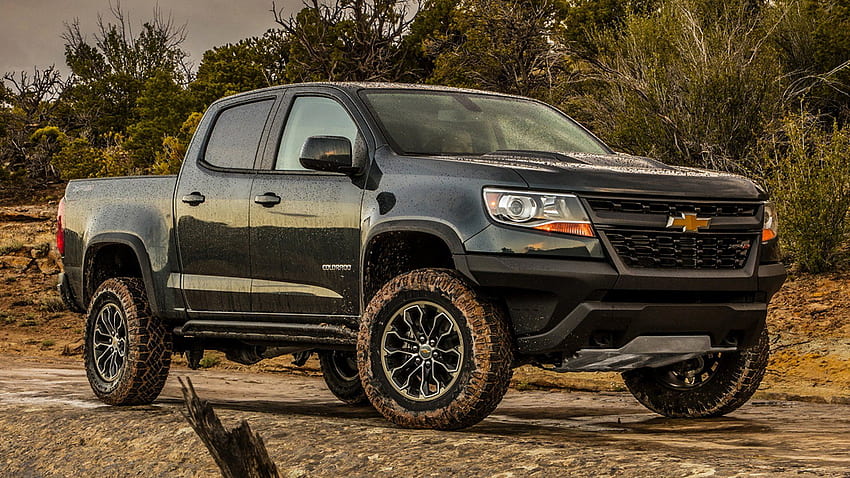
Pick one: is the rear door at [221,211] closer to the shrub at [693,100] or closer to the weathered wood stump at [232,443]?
the weathered wood stump at [232,443]

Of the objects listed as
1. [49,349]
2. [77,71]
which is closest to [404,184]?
[49,349]

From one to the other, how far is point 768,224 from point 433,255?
1.82 metres

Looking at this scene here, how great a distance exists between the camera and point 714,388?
294 inches

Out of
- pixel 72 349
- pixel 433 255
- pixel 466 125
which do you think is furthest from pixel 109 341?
pixel 72 349

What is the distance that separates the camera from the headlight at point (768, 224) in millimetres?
6688

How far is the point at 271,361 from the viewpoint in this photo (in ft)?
46.1

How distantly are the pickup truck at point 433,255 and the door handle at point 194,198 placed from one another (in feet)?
0.05

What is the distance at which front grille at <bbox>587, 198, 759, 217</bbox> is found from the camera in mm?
6070

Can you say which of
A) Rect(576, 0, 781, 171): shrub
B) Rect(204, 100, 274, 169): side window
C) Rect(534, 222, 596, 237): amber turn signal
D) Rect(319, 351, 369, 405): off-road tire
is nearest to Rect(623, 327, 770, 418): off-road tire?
Rect(534, 222, 596, 237): amber turn signal

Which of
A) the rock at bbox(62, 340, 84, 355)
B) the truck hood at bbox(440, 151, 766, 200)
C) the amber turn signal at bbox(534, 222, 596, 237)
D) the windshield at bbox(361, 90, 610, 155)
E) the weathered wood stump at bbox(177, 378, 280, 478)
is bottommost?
the rock at bbox(62, 340, 84, 355)

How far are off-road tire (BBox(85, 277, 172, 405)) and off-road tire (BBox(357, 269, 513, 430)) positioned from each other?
88.2 inches

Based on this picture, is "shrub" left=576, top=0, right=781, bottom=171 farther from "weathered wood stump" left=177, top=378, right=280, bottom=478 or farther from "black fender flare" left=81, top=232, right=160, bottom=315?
"weathered wood stump" left=177, top=378, right=280, bottom=478

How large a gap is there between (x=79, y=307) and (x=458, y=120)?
340 cm

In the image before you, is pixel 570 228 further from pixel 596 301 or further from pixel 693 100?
pixel 693 100
